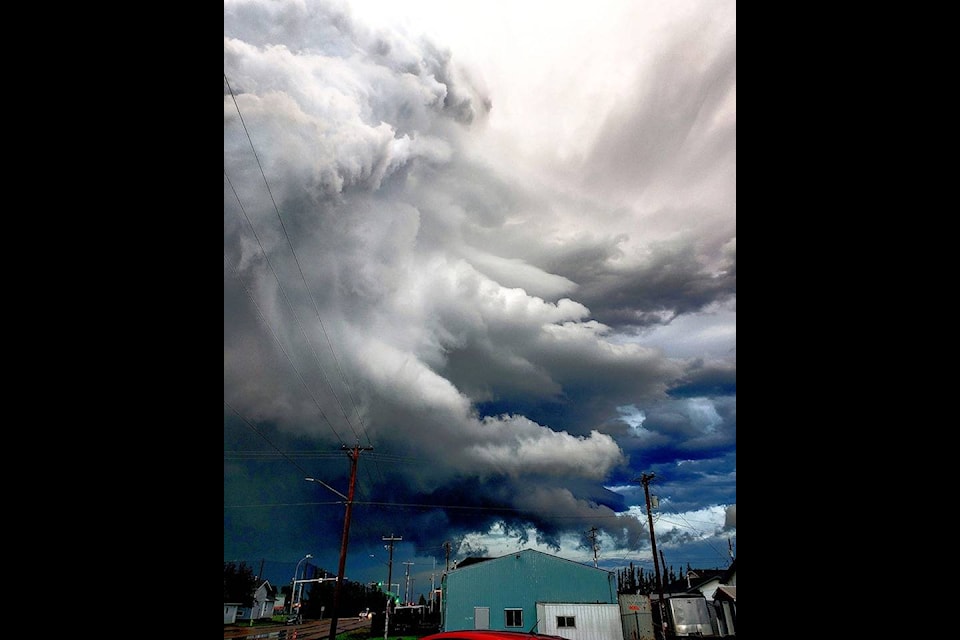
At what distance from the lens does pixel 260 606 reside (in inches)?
3627

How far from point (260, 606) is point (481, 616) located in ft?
248

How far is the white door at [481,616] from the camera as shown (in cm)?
3566

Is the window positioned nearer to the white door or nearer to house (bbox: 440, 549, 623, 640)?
house (bbox: 440, 549, 623, 640)

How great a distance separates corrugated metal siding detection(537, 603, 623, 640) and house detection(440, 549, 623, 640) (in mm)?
2963

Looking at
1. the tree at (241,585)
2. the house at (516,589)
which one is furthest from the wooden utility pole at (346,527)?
the tree at (241,585)
